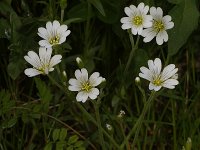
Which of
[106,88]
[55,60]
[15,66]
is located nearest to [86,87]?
[55,60]

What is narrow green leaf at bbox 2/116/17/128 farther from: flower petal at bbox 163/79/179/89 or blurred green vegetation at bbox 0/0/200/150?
flower petal at bbox 163/79/179/89

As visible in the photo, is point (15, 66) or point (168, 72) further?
point (15, 66)

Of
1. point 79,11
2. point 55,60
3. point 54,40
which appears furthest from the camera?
point 79,11

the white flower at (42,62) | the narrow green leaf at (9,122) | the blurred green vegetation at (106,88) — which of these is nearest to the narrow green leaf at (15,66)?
the blurred green vegetation at (106,88)

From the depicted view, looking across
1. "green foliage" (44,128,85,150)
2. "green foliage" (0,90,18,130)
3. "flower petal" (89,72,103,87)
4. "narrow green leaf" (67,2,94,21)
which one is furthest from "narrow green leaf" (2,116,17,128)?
"narrow green leaf" (67,2,94,21)

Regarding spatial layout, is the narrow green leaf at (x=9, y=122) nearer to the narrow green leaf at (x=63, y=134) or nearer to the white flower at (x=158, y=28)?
the narrow green leaf at (x=63, y=134)

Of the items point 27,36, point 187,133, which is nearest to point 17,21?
point 27,36

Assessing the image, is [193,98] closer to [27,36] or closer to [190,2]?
[190,2]

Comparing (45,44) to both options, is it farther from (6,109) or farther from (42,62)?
(6,109)
